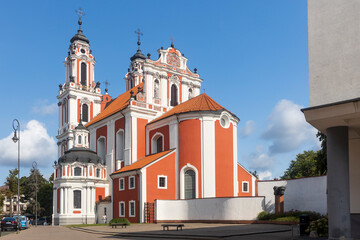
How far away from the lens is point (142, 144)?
42781 millimetres

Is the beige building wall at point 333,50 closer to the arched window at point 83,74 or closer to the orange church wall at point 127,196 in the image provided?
the orange church wall at point 127,196

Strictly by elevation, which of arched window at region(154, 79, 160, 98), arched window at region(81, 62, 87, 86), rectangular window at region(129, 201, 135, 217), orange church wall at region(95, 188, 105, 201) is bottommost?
rectangular window at region(129, 201, 135, 217)

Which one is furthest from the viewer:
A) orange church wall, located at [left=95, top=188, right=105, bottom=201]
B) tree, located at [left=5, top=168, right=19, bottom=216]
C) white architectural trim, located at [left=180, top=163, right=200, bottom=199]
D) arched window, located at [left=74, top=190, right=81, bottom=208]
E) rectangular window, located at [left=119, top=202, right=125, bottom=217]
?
tree, located at [left=5, top=168, right=19, bottom=216]

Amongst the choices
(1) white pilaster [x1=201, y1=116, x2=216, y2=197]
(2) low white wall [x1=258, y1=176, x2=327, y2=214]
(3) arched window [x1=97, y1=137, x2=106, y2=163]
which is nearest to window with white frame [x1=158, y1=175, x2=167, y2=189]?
(1) white pilaster [x1=201, y1=116, x2=216, y2=197]

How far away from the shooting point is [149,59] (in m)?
43.6

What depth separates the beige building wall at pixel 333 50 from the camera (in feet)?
40.2

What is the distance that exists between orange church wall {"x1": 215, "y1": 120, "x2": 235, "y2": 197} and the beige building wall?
23.5m

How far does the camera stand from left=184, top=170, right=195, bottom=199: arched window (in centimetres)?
3600

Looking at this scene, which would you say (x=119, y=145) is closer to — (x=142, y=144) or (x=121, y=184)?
(x=142, y=144)

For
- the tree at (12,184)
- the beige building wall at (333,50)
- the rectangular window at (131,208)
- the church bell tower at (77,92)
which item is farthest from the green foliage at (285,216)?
the tree at (12,184)

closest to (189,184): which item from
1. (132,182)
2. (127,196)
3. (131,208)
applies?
(132,182)

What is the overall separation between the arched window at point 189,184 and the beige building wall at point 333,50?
79.2 ft

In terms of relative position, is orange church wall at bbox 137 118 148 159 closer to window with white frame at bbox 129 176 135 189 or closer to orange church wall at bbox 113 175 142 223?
orange church wall at bbox 113 175 142 223

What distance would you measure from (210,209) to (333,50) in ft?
67.4
